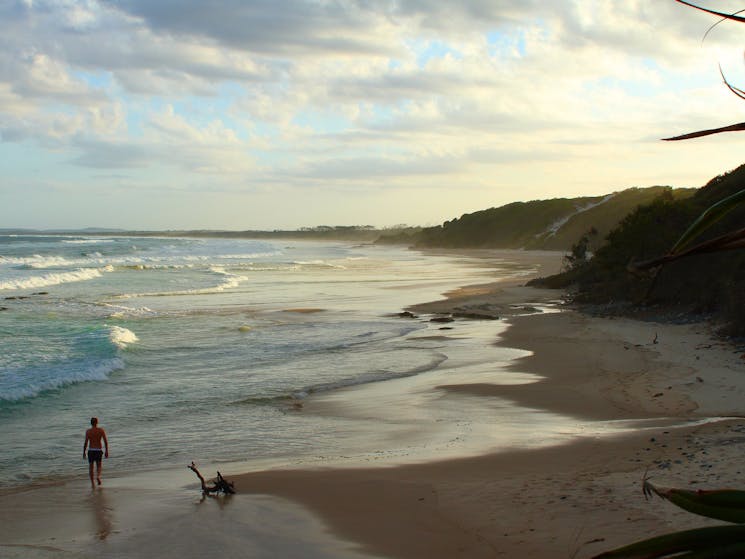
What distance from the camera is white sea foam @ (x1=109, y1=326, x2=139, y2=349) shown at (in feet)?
62.9

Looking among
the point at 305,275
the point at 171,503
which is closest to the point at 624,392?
the point at 171,503

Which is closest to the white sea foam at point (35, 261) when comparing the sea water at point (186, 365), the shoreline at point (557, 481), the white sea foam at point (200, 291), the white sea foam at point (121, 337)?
the sea water at point (186, 365)

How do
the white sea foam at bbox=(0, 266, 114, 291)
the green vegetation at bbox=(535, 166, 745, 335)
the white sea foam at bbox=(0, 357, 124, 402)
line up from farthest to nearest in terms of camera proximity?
the white sea foam at bbox=(0, 266, 114, 291)
the green vegetation at bbox=(535, 166, 745, 335)
the white sea foam at bbox=(0, 357, 124, 402)

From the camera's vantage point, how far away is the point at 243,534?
717 cm

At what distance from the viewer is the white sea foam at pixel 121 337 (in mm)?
19180

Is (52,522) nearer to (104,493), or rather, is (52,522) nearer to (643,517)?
(104,493)

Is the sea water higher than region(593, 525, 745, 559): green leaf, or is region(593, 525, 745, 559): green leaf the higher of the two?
region(593, 525, 745, 559): green leaf

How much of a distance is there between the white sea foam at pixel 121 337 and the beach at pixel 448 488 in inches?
296

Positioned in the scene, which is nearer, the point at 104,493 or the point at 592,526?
the point at 592,526

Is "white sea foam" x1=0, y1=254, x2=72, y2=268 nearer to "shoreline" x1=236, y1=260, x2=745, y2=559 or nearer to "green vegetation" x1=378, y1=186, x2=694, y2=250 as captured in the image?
"shoreline" x1=236, y1=260, x2=745, y2=559

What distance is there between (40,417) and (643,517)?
9.67 meters

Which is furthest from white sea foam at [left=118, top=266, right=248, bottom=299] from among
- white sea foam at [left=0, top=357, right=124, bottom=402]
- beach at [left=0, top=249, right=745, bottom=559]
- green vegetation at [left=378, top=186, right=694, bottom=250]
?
green vegetation at [left=378, top=186, right=694, bottom=250]

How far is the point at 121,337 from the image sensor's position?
65.5ft

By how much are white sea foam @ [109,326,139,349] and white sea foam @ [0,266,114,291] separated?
61.4 ft
